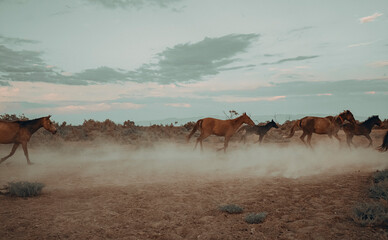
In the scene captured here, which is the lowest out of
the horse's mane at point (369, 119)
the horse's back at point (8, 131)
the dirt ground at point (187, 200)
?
the dirt ground at point (187, 200)

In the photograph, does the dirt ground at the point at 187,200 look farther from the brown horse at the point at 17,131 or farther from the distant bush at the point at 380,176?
the brown horse at the point at 17,131

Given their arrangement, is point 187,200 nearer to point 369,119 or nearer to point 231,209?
point 231,209

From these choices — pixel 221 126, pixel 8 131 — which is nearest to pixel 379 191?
pixel 221 126

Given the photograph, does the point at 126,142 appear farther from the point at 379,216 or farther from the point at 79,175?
the point at 379,216

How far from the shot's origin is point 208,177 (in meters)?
9.41

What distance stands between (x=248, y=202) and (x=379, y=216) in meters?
2.59

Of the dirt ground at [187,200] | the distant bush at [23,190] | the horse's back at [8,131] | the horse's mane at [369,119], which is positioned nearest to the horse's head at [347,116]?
the horse's mane at [369,119]

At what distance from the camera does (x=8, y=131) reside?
1130 centimetres

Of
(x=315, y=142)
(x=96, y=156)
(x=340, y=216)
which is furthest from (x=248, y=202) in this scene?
(x=315, y=142)

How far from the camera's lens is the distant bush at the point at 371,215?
4660 mm

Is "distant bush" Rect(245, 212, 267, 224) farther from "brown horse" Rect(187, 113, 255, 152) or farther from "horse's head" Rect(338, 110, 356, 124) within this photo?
"horse's head" Rect(338, 110, 356, 124)

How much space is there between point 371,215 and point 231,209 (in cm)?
263

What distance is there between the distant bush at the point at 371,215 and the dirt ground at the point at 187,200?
0.43 ft

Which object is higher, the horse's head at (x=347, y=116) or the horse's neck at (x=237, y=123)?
the horse's head at (x=347, y=116)
